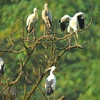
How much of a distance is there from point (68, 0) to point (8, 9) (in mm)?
2031

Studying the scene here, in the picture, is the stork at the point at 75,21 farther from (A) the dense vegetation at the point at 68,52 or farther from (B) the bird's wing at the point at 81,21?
(A) the dense vegetation at the point at 68,52

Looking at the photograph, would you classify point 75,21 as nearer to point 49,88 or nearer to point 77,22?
point 77,22

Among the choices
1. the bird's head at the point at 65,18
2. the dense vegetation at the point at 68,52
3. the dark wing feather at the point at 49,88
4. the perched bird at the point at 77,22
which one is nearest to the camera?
the perched bird at the point at 77,22

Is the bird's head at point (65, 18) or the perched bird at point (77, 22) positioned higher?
the bird's head at point (65, 18)

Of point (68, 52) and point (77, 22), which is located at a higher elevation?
point (68, 52)

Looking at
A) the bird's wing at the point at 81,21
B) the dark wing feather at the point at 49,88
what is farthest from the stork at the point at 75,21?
the dark wing feather at the point at 49,88

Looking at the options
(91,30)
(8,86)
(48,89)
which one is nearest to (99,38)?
(91,30)

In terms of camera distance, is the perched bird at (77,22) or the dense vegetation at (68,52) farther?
the dense vegetation at (68,52)

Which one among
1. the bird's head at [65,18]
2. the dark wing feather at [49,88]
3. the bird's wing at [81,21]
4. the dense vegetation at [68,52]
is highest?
the dense vegetation at [68,52]

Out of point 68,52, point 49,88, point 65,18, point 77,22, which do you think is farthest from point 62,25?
point 68,52

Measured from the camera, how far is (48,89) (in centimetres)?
1182

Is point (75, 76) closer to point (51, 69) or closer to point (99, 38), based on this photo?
point (99, 38)

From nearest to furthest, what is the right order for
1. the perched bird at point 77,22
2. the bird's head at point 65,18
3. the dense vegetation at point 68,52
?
the perched bird at point 77,22 → the bird's head at point 65,18 → the dense vegetation at point 68,52

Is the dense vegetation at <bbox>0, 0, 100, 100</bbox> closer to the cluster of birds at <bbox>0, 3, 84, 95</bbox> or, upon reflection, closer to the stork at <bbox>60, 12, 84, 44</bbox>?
the cluster of birds at <bbox>0, 3, 84, 95</bbox>
